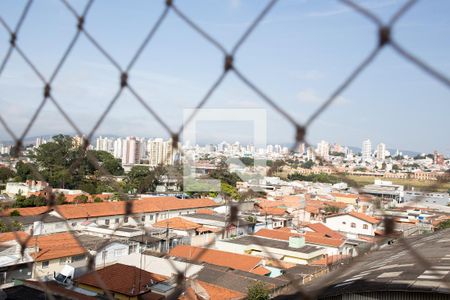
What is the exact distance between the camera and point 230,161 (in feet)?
9.77

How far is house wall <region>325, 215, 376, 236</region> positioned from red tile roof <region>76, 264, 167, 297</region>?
200 inches

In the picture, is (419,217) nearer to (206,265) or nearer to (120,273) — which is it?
(206,265)

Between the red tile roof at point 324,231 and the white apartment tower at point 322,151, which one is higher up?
the white apartment tower at point 322,151

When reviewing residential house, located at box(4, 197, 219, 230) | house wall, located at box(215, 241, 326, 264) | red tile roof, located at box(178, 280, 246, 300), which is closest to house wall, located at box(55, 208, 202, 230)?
residential house, located at box(4, 197, 219, 230)

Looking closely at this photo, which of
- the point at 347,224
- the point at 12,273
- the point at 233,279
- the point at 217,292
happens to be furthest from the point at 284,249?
the point at 12,273

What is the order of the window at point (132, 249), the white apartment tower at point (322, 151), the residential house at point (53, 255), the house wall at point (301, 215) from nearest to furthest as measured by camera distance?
the white apartment tower at point (322, 151) < the residential house at point (53, 255) < the window at point (132, 249) < the house wall at point (301, 215)

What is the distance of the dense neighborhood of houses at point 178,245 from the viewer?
131 cm

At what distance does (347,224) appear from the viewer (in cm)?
828

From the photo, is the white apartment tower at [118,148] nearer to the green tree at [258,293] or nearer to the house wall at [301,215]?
the house wall at [301,215]

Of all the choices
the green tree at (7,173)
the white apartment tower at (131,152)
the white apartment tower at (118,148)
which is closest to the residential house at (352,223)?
the green tree at (7,173)

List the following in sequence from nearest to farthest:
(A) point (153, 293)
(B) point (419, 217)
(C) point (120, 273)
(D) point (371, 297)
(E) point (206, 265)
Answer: (D) point (371, 297)
(A) point (153, 293)
(C) point (120, 273)
(E) point (206, 265)
(B) point (419, 217)

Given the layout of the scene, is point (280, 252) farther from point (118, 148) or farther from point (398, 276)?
point (118, 148)

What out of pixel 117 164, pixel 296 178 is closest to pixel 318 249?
pixel 117 164

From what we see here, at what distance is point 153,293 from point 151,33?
2949mm
